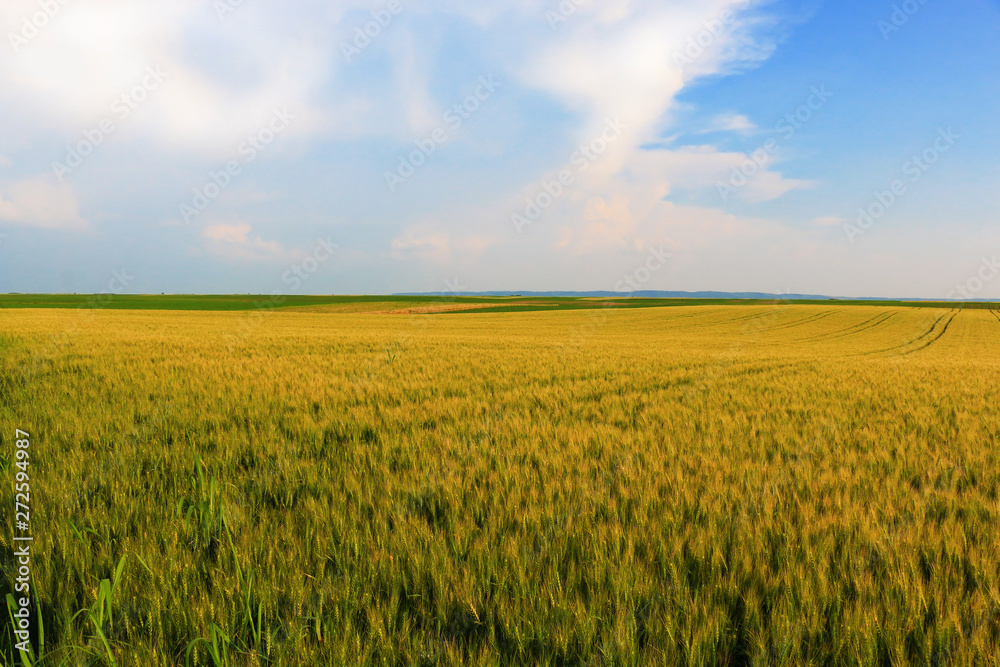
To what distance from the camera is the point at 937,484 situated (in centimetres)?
313

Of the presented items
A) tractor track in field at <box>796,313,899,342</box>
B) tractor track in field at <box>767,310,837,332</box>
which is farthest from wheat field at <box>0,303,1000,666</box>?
tractor track in field at <box>767,310,837,332</box>

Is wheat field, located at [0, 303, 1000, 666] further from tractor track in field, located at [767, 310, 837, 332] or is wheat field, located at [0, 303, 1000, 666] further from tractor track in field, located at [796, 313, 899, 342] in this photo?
tractor track in field, located at [767, 310, 837, 332]

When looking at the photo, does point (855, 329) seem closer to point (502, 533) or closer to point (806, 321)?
point (806, 321)

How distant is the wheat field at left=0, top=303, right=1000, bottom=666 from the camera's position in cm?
158

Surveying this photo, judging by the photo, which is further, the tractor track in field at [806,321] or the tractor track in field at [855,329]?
the tractor track in field at [806,321]

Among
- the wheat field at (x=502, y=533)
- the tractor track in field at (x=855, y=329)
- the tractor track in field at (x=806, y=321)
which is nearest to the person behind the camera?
the wheat field at (x=502, y=533)

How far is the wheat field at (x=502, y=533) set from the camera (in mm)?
1578

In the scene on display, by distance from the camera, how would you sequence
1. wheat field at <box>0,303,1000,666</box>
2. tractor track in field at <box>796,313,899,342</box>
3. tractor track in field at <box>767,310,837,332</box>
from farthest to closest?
1. tractor track in field at <box>767,310,837,332</box>
2. tractor track in field at <box>796,313,899,342</box>
3. wheat field at <box>0,303,1000,666</box>

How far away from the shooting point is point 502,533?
2.29 m

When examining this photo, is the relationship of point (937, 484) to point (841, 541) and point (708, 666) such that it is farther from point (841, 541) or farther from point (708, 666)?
point (708, 666)

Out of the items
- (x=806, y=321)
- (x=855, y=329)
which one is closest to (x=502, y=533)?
(x=855, y=329)

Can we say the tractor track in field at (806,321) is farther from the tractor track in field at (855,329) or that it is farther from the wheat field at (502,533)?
the wheat field at (502,533)

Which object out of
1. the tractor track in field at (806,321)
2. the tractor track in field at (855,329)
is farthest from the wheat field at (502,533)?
the tractor track in field at (806,321)

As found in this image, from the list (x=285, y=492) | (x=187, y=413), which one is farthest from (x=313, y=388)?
(x=285, y=492)
